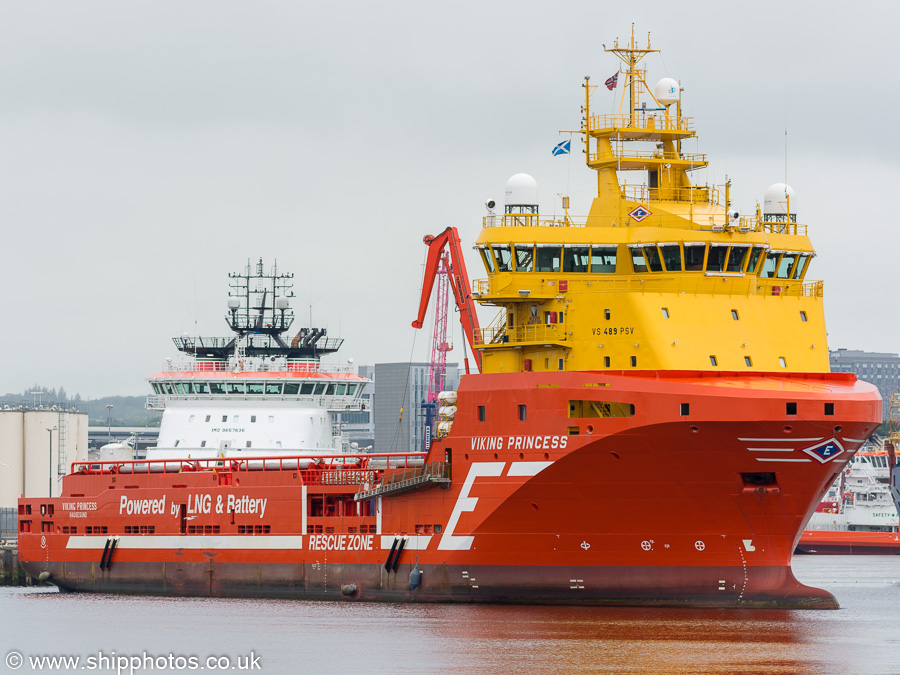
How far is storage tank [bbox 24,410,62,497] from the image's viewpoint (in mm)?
77625

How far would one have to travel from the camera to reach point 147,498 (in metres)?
47.0

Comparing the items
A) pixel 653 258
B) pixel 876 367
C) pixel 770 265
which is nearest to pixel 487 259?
pixel 653 258

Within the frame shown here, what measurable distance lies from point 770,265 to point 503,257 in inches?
255

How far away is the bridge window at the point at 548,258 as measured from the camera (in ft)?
131

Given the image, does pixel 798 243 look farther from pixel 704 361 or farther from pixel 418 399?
pixel 418 399

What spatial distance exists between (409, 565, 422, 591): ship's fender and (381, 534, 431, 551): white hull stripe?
1.61ft

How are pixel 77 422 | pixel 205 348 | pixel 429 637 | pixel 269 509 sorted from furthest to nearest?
pixel 77 422
pixel 205 348
pixel 269 509
pixel 429 637

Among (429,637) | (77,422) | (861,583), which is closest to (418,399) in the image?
(77,422)

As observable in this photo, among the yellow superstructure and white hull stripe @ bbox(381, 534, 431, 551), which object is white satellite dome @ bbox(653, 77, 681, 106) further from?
white hull stripe @ bbox(381, 534, 431, 551)

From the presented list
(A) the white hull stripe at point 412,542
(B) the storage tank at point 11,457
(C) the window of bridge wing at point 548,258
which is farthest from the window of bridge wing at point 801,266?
(B) the storage tank at point 11,457

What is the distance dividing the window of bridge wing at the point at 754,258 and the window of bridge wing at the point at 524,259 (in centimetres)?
509

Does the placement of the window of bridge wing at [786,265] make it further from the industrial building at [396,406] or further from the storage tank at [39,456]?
the industrial building at [396,406]

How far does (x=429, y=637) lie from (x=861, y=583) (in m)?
24.7

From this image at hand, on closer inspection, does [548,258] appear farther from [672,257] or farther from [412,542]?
[412,542]
